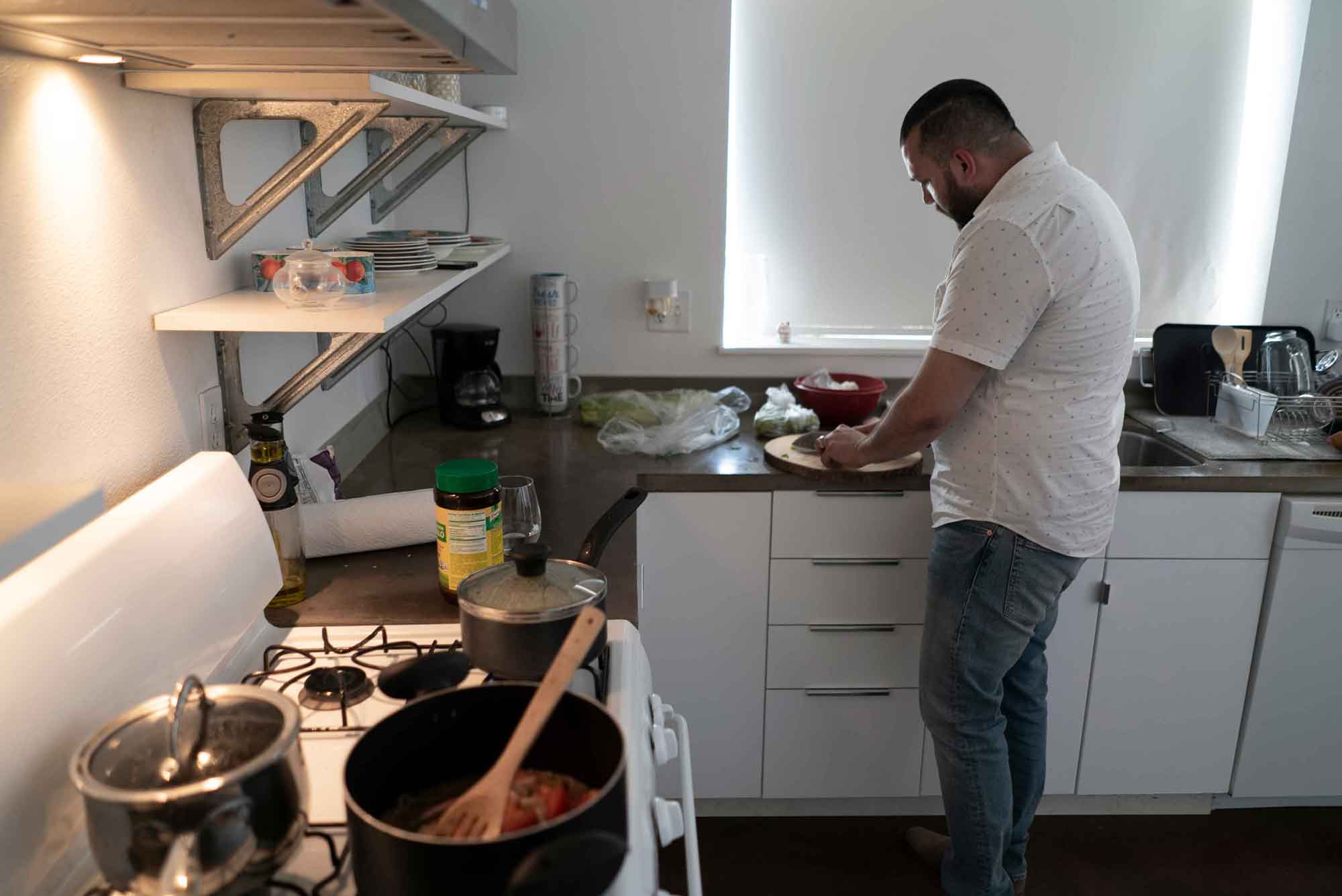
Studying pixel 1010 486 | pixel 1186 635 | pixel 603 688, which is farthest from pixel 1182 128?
pixel 603 688

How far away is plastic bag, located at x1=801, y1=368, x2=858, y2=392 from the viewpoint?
102 inches

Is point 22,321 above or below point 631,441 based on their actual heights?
above

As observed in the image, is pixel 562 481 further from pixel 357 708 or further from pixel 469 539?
pixel 357 708

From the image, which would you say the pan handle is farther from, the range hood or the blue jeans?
the blue jeans

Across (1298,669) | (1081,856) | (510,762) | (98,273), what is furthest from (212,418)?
(1298,669)

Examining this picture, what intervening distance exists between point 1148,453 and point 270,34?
2225 millimetres

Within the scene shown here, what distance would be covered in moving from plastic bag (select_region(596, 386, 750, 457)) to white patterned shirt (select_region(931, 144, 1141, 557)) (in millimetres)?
642

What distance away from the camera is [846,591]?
7.39ft

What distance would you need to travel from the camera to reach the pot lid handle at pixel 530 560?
3.60 ft

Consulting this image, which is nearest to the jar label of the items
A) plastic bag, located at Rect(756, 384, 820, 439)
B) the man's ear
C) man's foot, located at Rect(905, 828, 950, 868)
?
the man's ear

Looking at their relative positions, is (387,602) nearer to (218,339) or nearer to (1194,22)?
(218,339)

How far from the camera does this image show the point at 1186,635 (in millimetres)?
2289

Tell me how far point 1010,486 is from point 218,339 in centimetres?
129

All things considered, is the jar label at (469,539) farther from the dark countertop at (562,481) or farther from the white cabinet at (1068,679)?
the white cabinet at (1068,679)
